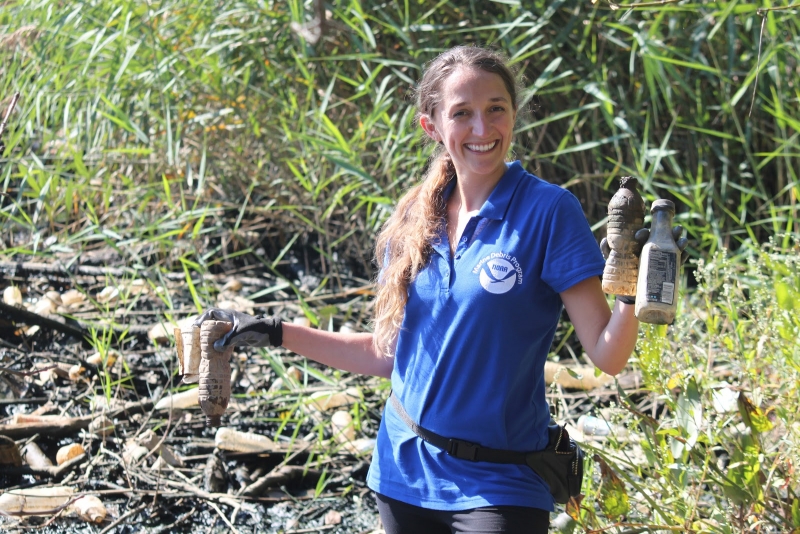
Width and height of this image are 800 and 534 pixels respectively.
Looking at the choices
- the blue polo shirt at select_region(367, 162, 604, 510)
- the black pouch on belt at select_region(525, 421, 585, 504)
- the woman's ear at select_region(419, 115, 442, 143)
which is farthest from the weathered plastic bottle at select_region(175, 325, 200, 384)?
the black pouch on belt at select_region(525, 421, 585, 504)

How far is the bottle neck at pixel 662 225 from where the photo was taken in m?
1.58

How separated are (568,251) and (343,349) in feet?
1.99

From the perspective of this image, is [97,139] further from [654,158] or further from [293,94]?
[654,158]

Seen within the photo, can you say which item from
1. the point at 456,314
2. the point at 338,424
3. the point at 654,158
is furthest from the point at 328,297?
the point at 456,314

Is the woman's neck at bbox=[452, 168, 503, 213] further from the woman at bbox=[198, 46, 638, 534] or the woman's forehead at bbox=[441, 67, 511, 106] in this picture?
the woman's forehead at bbox=[441, 67, 511, 106]

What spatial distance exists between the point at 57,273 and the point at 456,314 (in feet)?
8.78

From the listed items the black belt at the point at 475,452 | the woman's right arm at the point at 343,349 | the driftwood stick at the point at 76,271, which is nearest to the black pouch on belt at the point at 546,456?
the black belt at the point at 475,452

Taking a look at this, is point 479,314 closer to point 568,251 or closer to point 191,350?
point 568,251

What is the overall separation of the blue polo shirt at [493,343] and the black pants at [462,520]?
0.02 meters

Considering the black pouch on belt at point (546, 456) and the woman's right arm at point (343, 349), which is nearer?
the black pouch on belt at point (546, 456)

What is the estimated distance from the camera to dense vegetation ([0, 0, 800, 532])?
12.0 feet

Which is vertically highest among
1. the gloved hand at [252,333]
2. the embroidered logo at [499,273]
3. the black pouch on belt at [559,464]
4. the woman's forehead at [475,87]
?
the woman's forehead at [475,87]

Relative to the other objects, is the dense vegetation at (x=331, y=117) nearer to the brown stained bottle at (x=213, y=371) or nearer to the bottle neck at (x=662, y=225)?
the brown stained bottle at (x=213, y=371)

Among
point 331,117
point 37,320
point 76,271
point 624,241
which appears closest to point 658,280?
point 624,241
